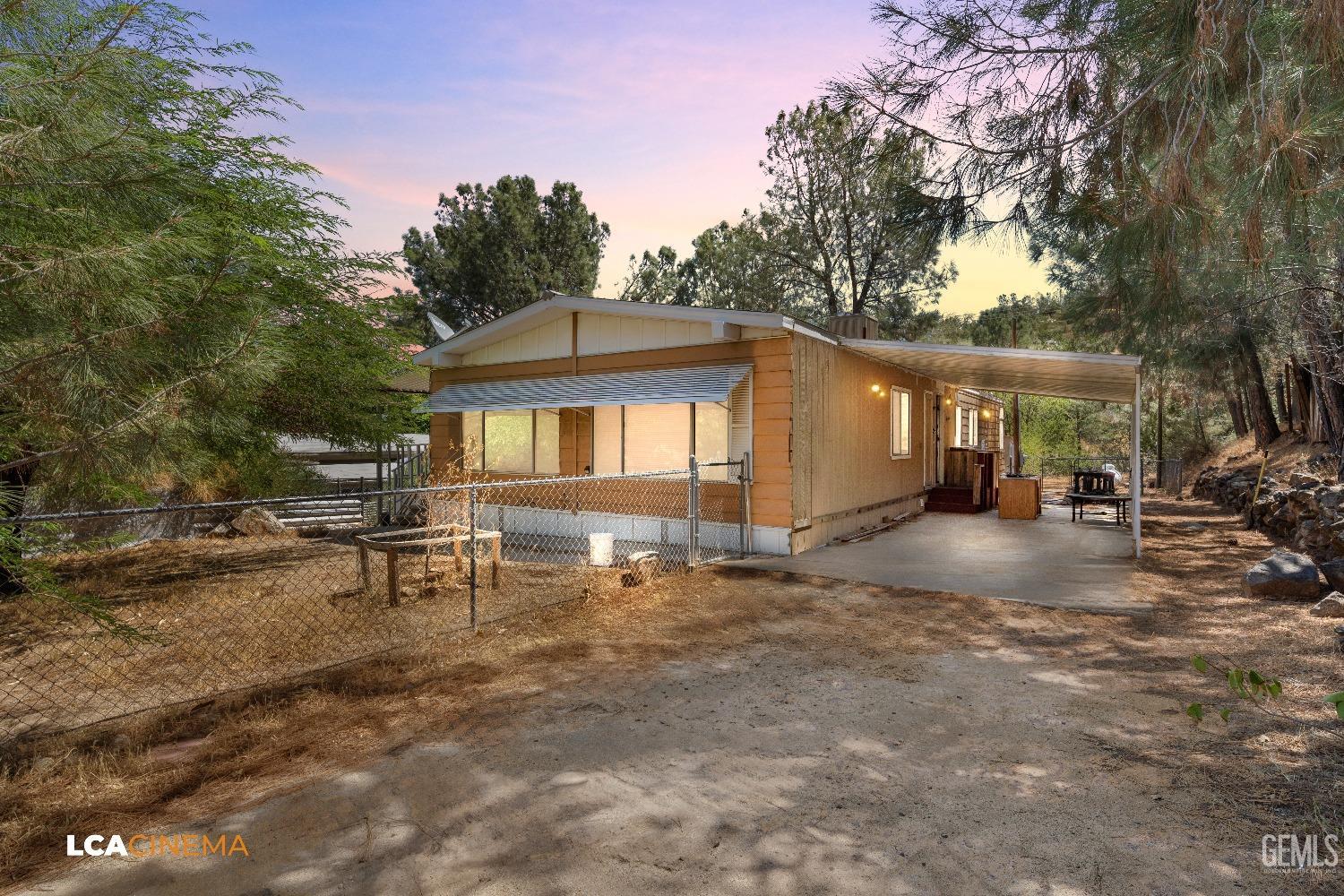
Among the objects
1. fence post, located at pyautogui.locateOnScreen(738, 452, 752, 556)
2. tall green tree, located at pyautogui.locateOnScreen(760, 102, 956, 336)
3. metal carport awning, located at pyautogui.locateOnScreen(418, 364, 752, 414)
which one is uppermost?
tall green tree, located at pyautogui.locateOnScreen(760, 102, 956, 336)

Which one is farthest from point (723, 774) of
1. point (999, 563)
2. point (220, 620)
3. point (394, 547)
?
point (999, 563)

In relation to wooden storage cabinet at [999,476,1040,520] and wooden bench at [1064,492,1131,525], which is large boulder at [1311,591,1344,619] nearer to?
wooden bench at [1064,492,1131,525]

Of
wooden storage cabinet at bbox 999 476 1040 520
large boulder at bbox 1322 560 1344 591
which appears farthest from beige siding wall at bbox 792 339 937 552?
large boulder at bbox 1322 560 1344 591

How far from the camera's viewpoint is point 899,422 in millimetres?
12289

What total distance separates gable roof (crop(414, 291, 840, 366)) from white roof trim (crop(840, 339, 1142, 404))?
1.26m

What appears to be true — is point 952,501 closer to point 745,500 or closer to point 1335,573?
point 745,500

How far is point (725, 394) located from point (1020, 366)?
442 centimetres

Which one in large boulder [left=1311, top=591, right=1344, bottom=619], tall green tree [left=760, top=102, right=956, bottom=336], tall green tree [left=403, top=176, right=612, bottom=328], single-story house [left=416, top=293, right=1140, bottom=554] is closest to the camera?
large boulder [left=1311, top=591, right=1344, bottom=619]

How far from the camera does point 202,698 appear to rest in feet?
A: 13.0

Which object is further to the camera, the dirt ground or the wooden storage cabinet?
the wooden storage cabinet

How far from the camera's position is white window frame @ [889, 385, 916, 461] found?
11945 mm

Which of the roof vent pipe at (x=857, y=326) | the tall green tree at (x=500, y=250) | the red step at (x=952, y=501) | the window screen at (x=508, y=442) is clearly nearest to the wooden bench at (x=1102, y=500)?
the red step at (x=952, y=501)

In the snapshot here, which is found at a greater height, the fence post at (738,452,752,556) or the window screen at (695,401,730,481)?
the window screen at (695,401,730,481)

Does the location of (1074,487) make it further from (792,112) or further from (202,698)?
(792,112)
